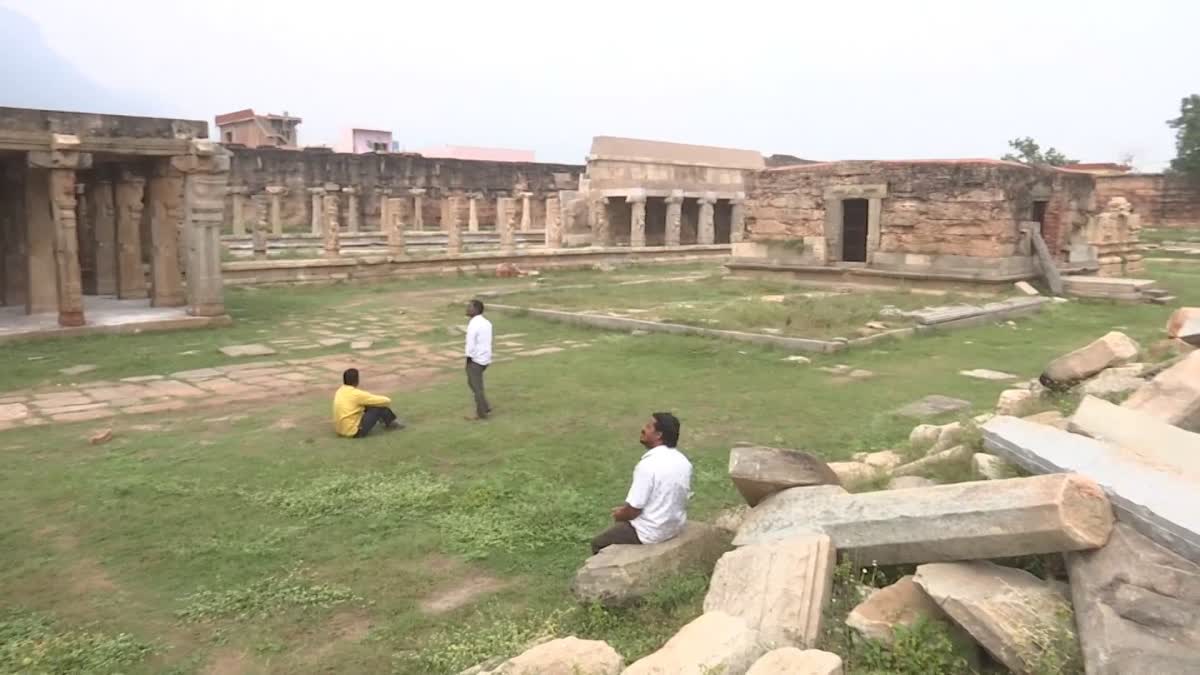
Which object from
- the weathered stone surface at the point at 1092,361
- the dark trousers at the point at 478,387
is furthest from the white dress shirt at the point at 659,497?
the weathered stone surface at the point at 1092,361

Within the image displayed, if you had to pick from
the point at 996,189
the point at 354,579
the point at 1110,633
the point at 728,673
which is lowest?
the point at 354,579

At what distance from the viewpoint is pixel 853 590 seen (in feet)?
11.3

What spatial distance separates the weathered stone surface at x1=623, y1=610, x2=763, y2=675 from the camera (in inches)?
113

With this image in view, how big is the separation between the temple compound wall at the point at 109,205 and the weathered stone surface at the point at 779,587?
10.6m

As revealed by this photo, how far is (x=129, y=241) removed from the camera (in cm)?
1452

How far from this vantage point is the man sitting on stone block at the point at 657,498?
4082mm

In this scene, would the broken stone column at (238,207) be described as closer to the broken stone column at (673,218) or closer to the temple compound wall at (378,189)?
the temple compound wall at (378,189)

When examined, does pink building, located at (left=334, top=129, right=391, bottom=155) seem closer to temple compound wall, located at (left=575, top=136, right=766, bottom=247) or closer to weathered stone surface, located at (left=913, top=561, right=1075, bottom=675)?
temple compound wall, located at (left=575, top=136, right=766, bottom=247)

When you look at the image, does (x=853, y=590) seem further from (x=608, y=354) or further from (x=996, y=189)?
(x=996, y=189)

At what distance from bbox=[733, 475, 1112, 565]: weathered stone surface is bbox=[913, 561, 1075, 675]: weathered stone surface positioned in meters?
0.11

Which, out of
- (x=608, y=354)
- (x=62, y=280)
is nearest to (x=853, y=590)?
(x=608, y=354)

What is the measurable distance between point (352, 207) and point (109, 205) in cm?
1625

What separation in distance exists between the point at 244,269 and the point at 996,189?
14.1 meters

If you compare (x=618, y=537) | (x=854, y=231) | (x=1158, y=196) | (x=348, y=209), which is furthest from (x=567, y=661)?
(x=1158, y=196)
